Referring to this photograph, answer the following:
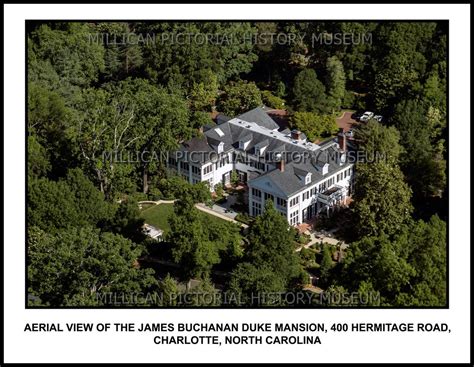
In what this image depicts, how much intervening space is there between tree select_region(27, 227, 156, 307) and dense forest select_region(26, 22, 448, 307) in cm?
9

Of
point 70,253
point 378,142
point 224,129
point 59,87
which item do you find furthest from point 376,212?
point 59,87

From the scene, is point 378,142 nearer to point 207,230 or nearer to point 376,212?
point 376,212

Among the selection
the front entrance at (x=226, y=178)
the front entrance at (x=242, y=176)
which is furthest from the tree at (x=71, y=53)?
the front entrance at (x=242, y=176)

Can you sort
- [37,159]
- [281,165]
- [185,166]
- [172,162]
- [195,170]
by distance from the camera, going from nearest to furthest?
[281,165], [37,159], [195,170], [185,166], [172,162]

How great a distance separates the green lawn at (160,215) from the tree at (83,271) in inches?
535

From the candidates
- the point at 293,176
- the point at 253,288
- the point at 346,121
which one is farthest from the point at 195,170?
the point at 253,288

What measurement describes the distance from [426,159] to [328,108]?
1659 centimetres

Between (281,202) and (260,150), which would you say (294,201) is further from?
(260,150)

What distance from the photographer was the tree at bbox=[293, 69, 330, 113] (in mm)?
89375

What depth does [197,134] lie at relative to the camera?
79.2 m

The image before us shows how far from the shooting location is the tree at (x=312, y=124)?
85.1 m

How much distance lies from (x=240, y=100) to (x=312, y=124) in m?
7.92

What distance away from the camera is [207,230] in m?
63.7

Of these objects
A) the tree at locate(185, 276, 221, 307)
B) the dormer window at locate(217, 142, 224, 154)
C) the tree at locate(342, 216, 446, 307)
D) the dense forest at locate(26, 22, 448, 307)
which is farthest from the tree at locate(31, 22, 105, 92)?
the tree at locate(342, 216, 446, 307)
